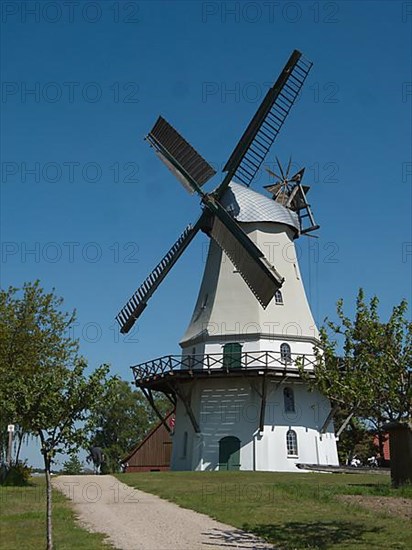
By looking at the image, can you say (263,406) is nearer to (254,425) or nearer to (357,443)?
(254,425)

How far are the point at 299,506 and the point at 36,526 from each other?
626 centimetres

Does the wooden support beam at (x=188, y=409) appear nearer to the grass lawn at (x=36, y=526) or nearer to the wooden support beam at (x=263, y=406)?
the wooden support beam at (x=263, y=406)

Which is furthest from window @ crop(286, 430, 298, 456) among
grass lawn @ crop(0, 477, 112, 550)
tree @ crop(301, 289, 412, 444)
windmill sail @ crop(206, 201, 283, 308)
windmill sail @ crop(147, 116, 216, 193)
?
tree @ crop(301, 289, 412, 444)

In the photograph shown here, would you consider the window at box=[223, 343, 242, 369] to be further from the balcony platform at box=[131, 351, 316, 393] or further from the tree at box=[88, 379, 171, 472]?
the tree at box=[88, 379, 171, 472]

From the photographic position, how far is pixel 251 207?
32469mm

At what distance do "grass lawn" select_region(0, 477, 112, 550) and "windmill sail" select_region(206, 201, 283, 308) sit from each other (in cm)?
1211

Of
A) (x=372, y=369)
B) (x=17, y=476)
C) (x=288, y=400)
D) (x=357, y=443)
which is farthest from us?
(x=357, y=443)

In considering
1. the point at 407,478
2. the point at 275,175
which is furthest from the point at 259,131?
the point at 407,478

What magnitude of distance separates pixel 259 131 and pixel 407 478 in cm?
1798

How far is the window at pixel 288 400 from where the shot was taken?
2980 centimetres

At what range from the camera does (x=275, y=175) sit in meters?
36.5

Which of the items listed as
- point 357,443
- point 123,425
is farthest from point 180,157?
point 123,425

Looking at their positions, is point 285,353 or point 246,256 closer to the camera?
point 246,256

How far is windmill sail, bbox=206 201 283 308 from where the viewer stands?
88.3 ft
